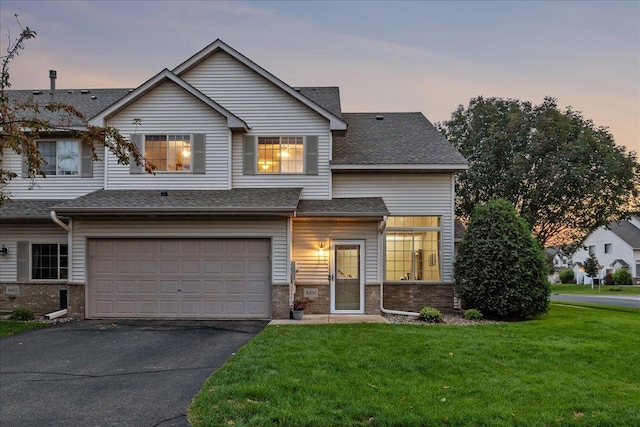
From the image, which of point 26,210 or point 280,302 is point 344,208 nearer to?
point 280,302

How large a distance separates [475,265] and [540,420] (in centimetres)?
818

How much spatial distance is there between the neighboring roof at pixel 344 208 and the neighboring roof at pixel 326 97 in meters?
4.35

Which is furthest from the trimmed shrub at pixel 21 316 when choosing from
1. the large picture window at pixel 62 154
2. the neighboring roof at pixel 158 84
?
the neighboring roof at pixel 158 84

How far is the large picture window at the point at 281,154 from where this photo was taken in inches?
558

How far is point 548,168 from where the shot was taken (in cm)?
2045

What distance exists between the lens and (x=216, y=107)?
13.5 m

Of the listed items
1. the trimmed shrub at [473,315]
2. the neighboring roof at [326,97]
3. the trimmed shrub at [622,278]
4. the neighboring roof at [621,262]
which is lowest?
the trimmed shrub at [622,278]

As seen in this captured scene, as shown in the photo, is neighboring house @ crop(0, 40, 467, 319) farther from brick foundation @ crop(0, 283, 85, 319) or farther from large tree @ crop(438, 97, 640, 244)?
large tree @ crop(438, 97, 640, 244)

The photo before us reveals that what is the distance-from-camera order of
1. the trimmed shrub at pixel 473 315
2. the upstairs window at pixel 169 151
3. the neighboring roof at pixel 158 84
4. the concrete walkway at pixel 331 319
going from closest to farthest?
the concrete walkway at pixel 331 319 → the trimmed shrub at pixel 473 315 → the neighboring roof at pixel 158 84 → the upstairs window at pixel 169 151

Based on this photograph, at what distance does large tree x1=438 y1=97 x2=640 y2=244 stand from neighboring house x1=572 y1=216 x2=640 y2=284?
74.6 feet

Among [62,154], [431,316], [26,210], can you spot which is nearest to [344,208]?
[431,316]

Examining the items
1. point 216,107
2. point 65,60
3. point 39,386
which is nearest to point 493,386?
point 39,386

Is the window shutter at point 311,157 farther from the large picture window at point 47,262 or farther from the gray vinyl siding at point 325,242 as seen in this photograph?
the large picture window at point 47,262

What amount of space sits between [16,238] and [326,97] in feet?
39.8
